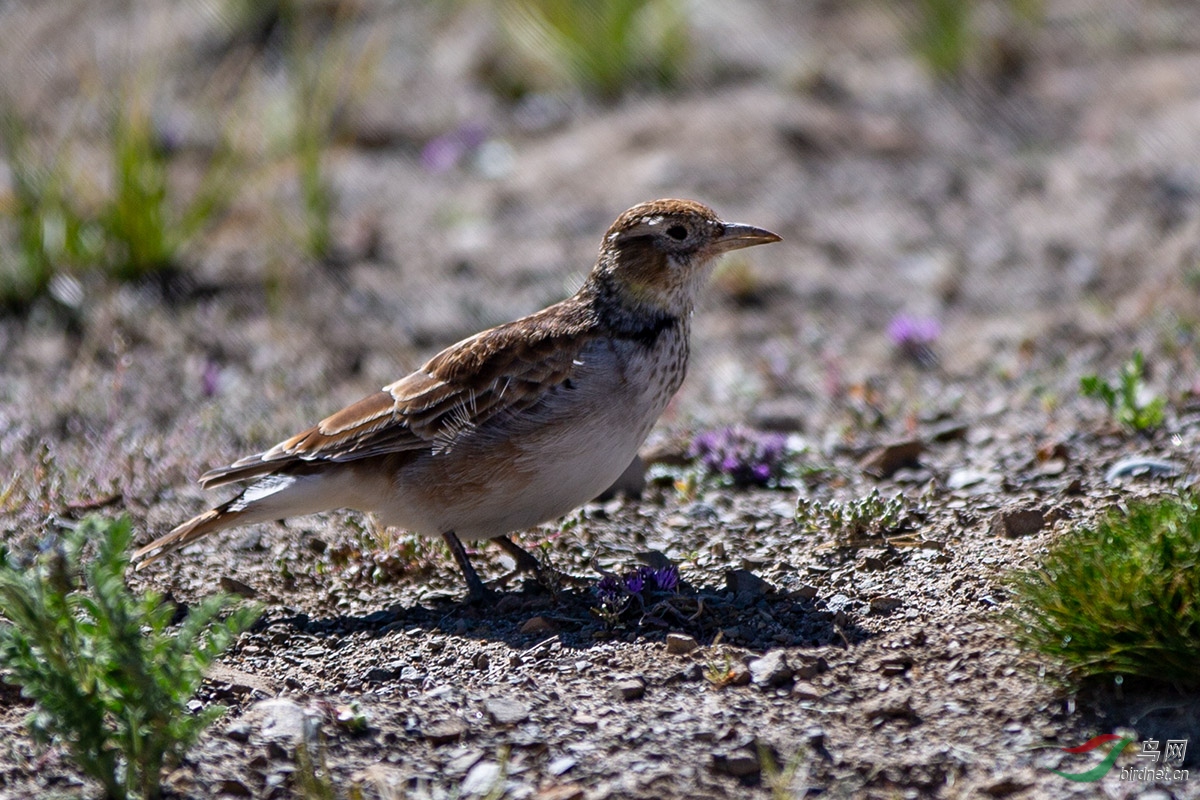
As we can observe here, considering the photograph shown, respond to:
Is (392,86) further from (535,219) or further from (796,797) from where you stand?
(796,797)

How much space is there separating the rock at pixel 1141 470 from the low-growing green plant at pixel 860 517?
0.82m

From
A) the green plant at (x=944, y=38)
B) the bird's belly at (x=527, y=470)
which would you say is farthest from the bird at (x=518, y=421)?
the green plant at (x=944, y=38)

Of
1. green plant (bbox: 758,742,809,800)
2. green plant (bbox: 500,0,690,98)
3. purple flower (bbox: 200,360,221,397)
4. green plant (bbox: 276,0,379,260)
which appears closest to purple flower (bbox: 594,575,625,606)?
green plant (bbox: 758,742,809,800)

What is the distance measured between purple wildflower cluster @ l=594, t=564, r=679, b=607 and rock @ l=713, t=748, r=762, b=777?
101cm

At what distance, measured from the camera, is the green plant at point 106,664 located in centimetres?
355

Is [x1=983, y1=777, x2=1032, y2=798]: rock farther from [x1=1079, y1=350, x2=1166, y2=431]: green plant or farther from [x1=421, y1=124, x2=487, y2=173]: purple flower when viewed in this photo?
[x1=421, y1=124, x2=487, y2=173]: purple flower

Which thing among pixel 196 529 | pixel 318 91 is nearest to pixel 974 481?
pixel 196 529

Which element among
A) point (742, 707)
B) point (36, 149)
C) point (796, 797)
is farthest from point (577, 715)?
point (36, 149)

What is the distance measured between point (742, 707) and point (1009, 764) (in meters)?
0.77

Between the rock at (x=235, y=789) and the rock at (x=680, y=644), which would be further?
the rock at (x=680, y=644)

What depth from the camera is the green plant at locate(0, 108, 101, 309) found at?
7840mm

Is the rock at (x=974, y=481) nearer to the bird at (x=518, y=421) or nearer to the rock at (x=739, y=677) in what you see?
the bird at (x=518, y=421)

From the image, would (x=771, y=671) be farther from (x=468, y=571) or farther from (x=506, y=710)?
(x=468, y=571)

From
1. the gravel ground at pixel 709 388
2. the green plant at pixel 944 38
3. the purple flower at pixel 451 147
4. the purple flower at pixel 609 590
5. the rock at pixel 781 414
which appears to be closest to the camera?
the gravel ground at pixel 709 388
